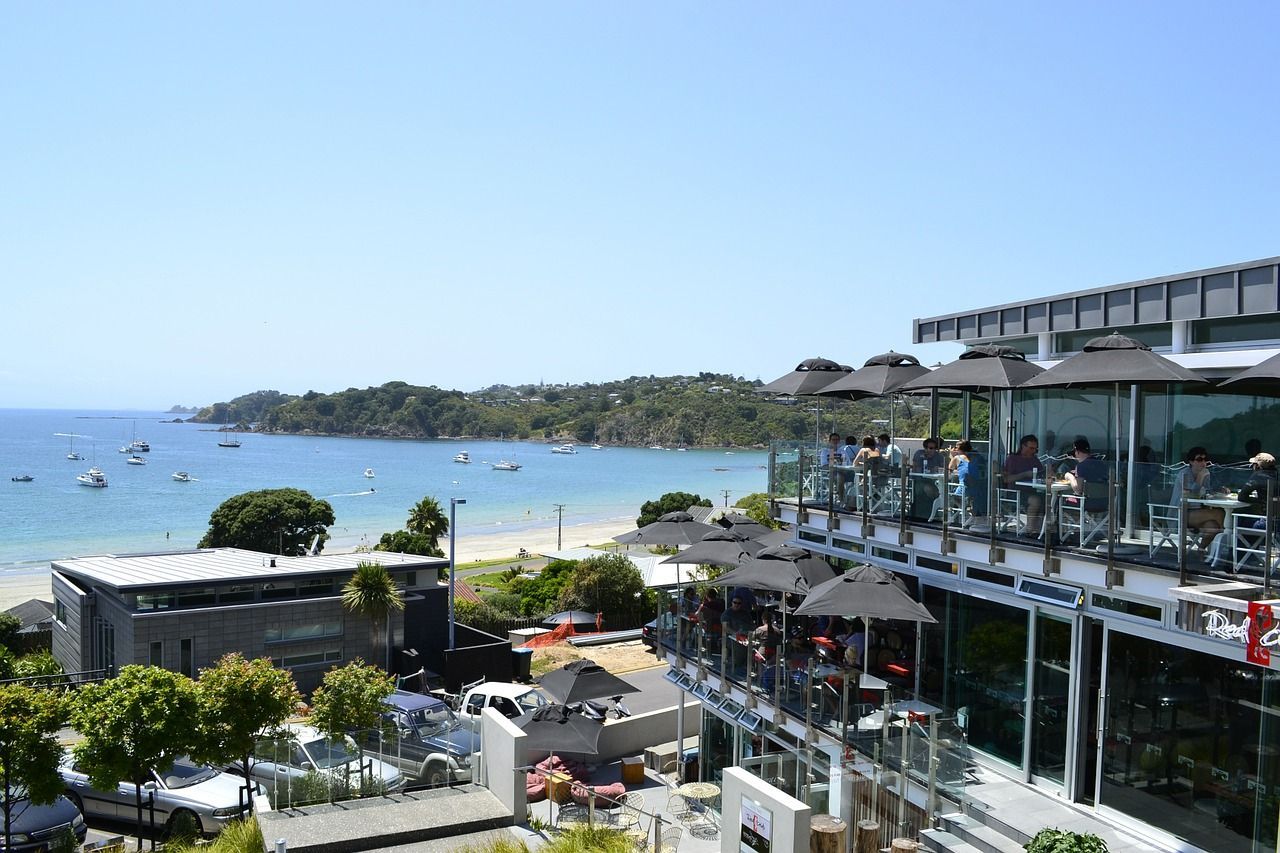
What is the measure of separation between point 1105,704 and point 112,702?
45.6 feet

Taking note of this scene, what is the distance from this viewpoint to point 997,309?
55.5ft

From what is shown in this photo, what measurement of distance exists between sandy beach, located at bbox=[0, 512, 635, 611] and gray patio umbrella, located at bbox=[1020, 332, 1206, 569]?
61.8 metres

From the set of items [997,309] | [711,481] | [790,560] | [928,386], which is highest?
[997,309]

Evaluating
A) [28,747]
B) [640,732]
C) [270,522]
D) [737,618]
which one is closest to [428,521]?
[270,522]

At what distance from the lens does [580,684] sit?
21516 millimetres

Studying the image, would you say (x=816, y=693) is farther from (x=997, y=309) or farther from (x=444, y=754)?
(x=997, y=309)

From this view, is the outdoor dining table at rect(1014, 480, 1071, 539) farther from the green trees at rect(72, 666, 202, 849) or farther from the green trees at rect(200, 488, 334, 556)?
the green trees at rect(200, 488, 334, 556)

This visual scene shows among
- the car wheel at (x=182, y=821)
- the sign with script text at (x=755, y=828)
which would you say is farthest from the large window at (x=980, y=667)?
the car wheel at (x=182, y=821)

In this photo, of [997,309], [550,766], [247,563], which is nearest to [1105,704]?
[997,309]

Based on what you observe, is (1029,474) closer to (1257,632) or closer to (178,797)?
(1257,632)

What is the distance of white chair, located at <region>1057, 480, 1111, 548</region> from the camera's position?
447 inches

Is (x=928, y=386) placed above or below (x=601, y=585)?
above

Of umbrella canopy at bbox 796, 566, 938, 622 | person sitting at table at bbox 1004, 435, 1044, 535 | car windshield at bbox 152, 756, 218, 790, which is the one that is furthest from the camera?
car windshield at bbox 152, 756, 218, 790

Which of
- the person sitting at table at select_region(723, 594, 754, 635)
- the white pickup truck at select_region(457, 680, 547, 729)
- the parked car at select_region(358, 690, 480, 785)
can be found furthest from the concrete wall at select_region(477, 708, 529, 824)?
the white pickup truck at select_region(457, 680, 547, 729)
